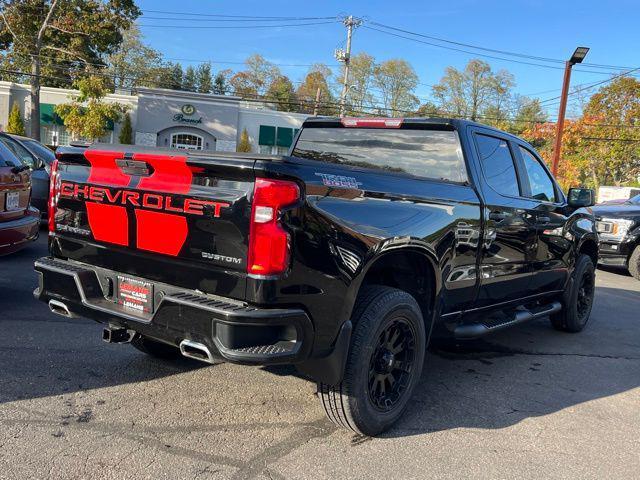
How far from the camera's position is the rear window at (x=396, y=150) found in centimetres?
433

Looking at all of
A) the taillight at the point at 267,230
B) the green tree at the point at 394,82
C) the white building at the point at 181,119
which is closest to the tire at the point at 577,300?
the taillight at the point at 267,230

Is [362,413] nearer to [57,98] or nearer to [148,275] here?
[148,275]

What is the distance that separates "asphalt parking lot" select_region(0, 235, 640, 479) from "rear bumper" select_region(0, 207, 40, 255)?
0.85 metres

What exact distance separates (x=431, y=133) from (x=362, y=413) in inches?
88.6

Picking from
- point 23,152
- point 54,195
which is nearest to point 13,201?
point 54,195

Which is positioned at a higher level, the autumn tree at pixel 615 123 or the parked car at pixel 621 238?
the autumn tree at pixel 615 123

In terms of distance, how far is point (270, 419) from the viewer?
11.8 ft

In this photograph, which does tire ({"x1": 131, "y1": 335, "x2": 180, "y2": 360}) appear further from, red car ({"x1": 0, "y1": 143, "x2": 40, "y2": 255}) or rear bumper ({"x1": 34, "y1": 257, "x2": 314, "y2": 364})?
red car ({"x1": 0, "y1": 143, "x2": 40, "y2": 255})

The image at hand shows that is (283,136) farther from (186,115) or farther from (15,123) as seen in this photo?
(15,123)

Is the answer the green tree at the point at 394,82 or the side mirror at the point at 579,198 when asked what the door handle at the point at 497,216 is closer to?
the side mirror at the point at 579,198

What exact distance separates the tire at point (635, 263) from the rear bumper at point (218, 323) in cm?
1023

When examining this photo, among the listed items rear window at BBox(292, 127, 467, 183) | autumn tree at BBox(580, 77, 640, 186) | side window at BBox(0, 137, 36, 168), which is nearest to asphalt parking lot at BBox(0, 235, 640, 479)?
rear window at BBox(292, 127, 467, 183)

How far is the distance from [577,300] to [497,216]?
248cm

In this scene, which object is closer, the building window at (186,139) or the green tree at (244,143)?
the green tree at (244,143)
